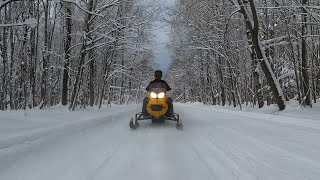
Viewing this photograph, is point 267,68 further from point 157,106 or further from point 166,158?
point 166,158

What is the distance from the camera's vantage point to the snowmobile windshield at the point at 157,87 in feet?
36.0

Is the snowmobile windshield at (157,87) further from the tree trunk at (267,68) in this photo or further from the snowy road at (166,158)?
the tree trunk at (267,68)

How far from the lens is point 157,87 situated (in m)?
11.2

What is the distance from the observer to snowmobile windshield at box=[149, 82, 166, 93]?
10984 millimetres

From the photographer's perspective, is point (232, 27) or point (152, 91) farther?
point (232, 27)

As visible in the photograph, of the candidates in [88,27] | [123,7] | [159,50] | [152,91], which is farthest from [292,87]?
[152,91]

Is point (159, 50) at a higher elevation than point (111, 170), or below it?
higher

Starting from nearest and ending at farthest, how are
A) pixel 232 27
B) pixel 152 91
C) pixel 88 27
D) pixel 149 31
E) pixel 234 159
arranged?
pixel 234 159 < pixel 152 91 < pixel 88 27 < pixel 149 31 < pixel 232 27

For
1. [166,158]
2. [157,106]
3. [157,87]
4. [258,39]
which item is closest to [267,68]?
[258,39]

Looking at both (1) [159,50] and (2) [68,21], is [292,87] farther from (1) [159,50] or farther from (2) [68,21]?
(2) [68,21]

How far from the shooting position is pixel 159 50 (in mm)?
23531

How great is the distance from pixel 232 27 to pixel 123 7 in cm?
915

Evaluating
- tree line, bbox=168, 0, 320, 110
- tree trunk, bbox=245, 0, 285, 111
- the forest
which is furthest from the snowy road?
tree line, bbox=168, 0, 320, 110

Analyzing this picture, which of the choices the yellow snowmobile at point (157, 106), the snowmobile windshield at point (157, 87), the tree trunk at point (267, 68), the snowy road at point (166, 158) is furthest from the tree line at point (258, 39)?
the snowy road at point (166, 158)
